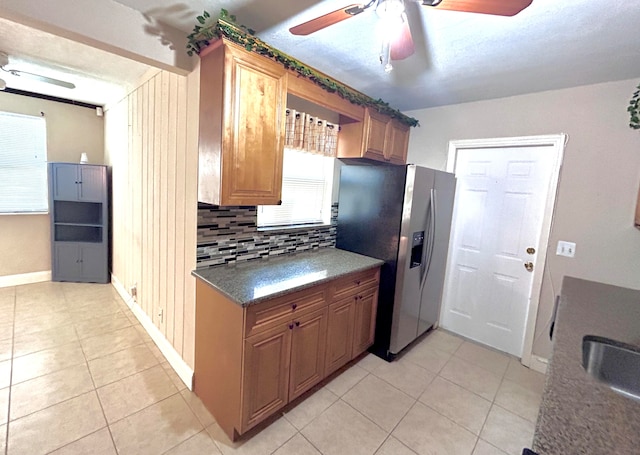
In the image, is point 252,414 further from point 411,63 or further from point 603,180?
point 603,180

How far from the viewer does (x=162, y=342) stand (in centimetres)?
246

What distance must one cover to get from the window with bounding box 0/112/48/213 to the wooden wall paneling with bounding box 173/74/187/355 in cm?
292

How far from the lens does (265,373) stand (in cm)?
169

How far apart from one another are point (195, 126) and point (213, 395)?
5.63 feet

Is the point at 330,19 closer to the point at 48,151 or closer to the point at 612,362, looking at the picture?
the point at 612,362

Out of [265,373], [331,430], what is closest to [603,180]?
[331,430]

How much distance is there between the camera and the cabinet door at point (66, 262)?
3.71 m

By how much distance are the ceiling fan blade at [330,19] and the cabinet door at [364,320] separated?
1.81 meters

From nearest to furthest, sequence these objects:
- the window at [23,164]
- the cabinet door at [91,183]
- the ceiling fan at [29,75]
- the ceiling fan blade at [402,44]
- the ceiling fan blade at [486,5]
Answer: the ceiling fan blade at [486,5] → the ceiling fan blade at [402,44] → the ceiling fan at [29,75] → the window at [23,164] → the cabinet door at [91,183]

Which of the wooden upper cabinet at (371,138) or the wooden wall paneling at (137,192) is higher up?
the wooden upper cabinet at (371,138)

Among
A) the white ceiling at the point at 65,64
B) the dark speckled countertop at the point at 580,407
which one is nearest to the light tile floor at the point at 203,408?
the dark speckled countertop at the point at 580,407

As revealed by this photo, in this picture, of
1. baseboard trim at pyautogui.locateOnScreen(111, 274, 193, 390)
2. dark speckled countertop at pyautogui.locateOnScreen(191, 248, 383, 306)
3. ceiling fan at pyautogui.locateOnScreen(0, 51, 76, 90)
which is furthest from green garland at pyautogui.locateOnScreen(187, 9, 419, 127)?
baseboard trim at pyautogui.locateOnScreen(111, 274, 193, 390)

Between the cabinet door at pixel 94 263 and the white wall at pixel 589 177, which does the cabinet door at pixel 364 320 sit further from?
the cabinet door at pixel 94 263

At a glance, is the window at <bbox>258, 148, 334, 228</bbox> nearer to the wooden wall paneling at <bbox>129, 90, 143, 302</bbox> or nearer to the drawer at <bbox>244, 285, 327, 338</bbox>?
the drawer at <bbox>244, 285, 327, 338</bbox>
